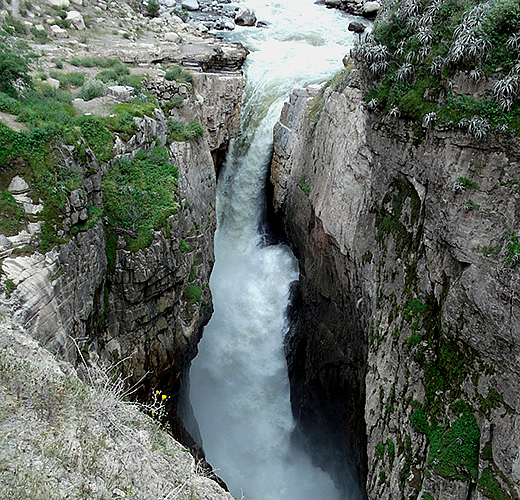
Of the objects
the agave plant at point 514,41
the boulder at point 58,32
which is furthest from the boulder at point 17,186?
the boulder at point 58,32

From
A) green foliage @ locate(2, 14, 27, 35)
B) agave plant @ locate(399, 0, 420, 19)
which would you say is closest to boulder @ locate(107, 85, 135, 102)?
green foliage @ locate(2, 14, 27, 35)

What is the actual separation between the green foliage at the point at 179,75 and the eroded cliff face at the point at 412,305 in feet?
18.3

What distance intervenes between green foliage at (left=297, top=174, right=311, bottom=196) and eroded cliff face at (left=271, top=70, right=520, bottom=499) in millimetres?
513

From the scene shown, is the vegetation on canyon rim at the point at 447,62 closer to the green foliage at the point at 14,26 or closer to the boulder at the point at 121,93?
the boulder at the point at 121,93

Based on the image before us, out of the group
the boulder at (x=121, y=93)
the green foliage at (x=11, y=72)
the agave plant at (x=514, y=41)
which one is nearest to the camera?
the agave plant at (x=514, y=41)

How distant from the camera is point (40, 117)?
37.2 ft

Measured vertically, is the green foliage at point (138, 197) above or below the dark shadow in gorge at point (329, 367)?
above

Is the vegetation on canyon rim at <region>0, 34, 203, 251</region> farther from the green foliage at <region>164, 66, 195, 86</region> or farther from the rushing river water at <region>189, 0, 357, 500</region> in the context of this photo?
the rushing river water at <region>189, 0, 357, 500</region>

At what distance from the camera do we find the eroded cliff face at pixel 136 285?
9.52m

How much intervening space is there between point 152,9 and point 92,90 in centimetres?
1899

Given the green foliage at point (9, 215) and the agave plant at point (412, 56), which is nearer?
the green foliage at point (9, 215)

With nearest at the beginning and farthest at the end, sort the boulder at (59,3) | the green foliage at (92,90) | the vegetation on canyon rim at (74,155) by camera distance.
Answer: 1. the vegetation on canyon rim at (74,155)
2. the green foliage at (92,90)
3. the boulder at (59,3)

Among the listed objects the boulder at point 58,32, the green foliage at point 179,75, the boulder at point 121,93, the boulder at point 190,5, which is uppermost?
the boulder at point 190,5

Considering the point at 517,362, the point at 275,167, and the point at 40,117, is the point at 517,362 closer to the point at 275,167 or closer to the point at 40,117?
the point at 40,117
